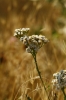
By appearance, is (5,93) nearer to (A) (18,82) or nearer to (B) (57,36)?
(A) (18,82)

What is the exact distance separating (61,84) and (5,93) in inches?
53.5

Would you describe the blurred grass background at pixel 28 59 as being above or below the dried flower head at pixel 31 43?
above

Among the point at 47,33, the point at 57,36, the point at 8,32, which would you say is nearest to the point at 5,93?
the point at 57,36

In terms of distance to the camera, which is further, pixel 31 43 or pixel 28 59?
pixel 28 59

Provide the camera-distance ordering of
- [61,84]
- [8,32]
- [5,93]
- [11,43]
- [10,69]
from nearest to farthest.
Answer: [61,84] → [5,93] → [10,69] → [11,43] → [8,32]

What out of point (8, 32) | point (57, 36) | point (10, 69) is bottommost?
point (10, 69)

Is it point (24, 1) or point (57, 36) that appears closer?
point (57, 36)

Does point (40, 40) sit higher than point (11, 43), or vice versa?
point (11, 43)

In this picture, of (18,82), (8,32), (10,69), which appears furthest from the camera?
(8,32)

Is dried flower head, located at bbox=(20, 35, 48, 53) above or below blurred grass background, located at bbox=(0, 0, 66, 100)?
below

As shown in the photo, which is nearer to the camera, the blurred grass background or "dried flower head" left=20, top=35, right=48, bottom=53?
"dried flower head" left=20, top=35, right=48, bottom=53

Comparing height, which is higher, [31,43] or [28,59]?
[28,59]

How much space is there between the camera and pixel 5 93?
236 cm

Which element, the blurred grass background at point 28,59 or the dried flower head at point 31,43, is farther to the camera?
the blurred grass background at point 28,59
